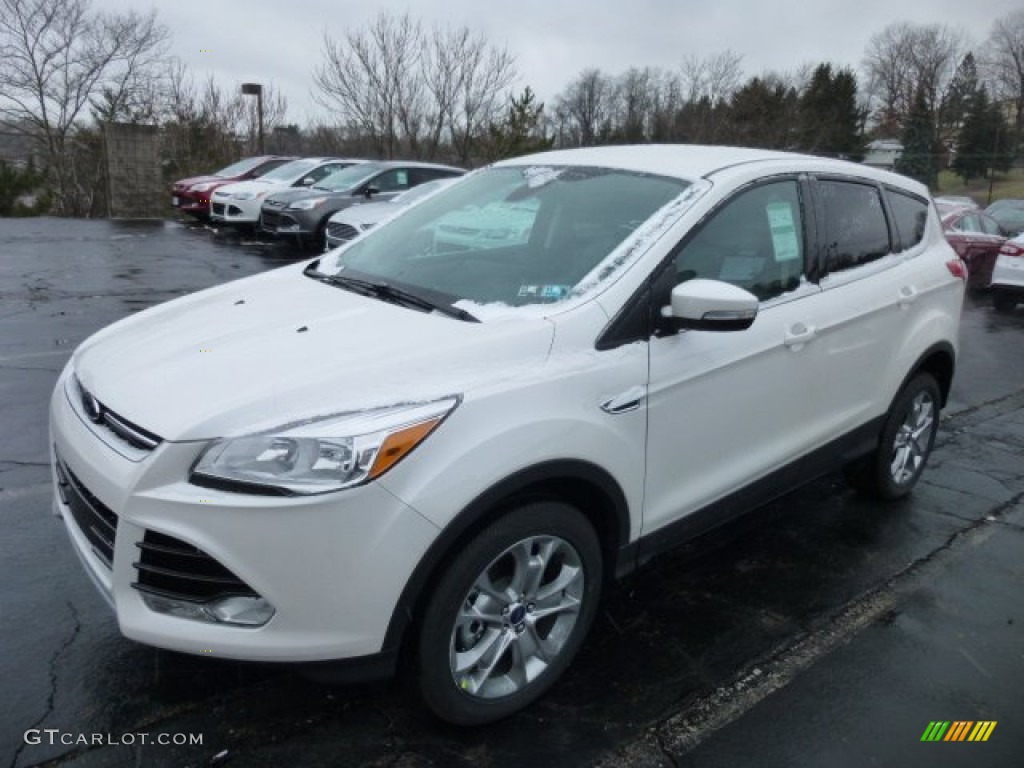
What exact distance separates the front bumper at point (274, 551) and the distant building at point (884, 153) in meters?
32.1

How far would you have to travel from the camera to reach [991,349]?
9.34 m

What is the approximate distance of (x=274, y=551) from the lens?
2074mm

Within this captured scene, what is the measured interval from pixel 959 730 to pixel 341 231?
971 centimetres

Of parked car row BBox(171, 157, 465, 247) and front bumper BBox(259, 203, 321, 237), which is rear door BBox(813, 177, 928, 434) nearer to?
parked car row BBox(171, 157, 465, 247)

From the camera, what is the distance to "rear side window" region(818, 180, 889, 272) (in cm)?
372

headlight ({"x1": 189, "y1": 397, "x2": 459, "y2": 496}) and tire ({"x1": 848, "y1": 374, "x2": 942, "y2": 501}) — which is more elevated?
headlight ({"x1": 189, "y1": 397, "x2": 459, "y2": 496})

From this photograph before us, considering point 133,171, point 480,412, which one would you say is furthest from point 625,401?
point 133,171

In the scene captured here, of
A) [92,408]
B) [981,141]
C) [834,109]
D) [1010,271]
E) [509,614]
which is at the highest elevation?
[834,109]

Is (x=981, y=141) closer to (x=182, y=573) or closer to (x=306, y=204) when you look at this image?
(x=306, y=204)

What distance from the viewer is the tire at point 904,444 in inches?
169

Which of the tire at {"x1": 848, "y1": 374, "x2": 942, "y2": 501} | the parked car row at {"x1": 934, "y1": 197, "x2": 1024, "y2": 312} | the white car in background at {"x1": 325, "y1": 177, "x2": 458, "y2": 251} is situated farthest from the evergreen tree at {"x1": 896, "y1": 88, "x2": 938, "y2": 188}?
the tire at {"x1": 848, "y1": 374, "x2": 942, "y2": 501}

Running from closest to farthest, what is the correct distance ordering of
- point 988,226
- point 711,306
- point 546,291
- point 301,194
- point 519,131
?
point 711,306 < point 546,291 < point 301,194 < point 988,226 < point 519,131

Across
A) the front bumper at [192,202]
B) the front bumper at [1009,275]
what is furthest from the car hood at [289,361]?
the front bumper at [192,202]

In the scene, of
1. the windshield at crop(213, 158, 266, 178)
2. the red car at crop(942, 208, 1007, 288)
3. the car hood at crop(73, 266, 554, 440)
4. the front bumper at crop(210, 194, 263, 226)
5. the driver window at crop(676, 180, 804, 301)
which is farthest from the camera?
the windshield at crop(213, 158, 266, 178)
